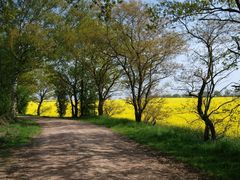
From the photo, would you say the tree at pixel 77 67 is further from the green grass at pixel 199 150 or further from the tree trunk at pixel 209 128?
the tree trunk at pixel 209 128

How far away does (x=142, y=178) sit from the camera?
9.21m

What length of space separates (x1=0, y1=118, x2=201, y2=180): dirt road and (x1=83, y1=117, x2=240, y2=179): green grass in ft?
2.01

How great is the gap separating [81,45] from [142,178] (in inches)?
1294

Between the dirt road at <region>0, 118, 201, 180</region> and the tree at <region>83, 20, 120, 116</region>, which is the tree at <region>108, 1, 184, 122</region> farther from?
the dirt road at <region>0, 118, 201, 180</region>

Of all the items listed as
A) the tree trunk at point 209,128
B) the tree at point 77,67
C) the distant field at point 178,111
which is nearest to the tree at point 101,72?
the tree at point 77,67

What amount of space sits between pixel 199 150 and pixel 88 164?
4390 millimetres

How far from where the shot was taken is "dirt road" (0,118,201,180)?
9.55 m

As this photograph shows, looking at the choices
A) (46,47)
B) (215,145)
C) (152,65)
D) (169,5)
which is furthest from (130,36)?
(215,145)

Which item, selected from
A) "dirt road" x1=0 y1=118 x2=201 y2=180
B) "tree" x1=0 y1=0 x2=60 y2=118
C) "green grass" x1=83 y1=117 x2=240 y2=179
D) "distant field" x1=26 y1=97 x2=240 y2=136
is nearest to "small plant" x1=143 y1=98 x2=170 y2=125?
"distant field" x1=26 y1=97 x2=240 y2=136

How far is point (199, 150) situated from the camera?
1302cm

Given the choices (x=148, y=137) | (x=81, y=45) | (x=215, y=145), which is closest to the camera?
(x=215, y=145)

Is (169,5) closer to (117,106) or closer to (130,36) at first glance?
(130,36)

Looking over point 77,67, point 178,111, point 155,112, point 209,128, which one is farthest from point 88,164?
point 77,67

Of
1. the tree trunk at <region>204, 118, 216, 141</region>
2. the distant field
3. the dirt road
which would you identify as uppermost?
the distant field
